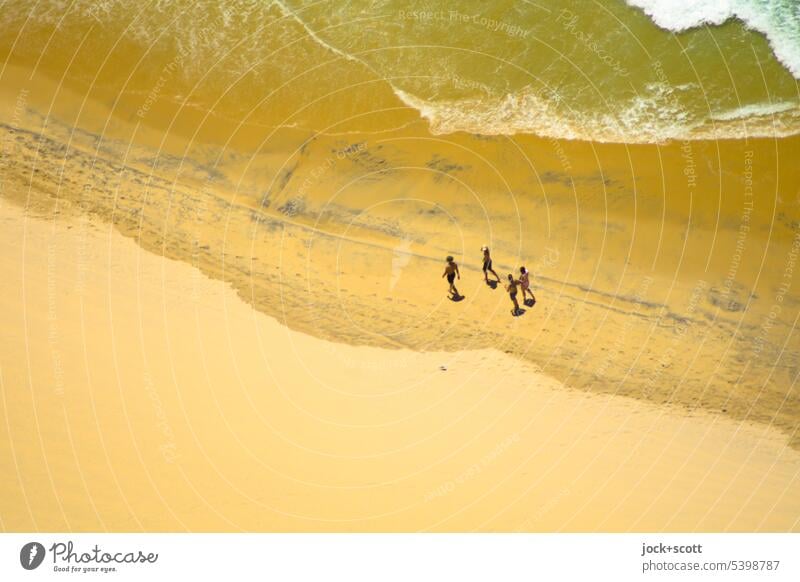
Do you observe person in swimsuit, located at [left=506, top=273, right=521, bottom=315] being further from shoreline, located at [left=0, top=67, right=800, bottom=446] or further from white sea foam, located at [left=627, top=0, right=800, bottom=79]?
white sea foam, located at [left=627, top=0, right=800, bottom=79]

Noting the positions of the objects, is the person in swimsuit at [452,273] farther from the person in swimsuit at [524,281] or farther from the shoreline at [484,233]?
the person in swimsuit at [524,281]

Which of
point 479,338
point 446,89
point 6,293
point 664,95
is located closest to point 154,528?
point 6,293

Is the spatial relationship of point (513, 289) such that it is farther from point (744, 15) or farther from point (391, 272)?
point (744, 15)

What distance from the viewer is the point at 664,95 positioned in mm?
20750

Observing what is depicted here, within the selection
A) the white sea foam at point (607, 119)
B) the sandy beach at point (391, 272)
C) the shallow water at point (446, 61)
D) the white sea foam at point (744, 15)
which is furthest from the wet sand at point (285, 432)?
the white sea foam at point (744, 15)

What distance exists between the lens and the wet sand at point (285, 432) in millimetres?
14016

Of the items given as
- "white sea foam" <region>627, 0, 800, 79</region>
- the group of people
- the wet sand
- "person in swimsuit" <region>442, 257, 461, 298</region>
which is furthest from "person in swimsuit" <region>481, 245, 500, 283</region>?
"white sea foam" <region>627, 0, 800, 79</region>

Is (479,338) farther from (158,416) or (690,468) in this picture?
(158,416)

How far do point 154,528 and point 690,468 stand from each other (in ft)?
24.5
